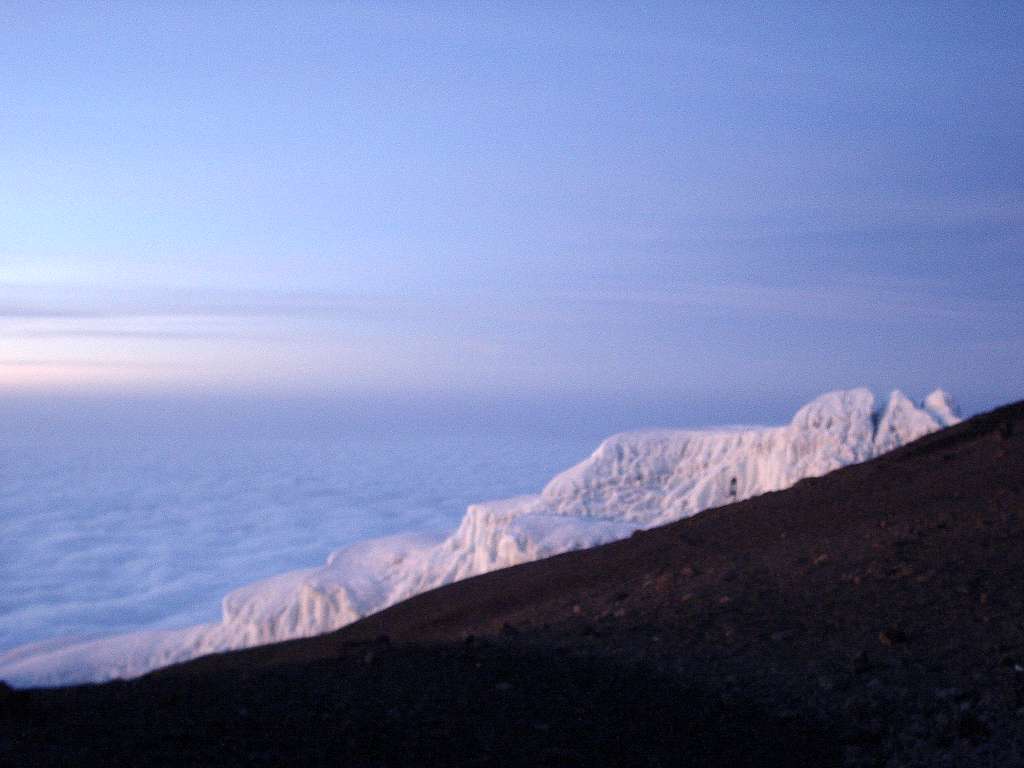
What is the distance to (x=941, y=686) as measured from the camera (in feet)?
17.5

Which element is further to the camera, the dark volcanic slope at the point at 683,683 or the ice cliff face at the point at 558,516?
the ice cliff face at the point at 558,516

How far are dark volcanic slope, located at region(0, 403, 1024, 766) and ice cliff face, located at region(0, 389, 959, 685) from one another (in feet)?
34.4

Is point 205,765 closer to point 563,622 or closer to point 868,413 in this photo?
point 563,622

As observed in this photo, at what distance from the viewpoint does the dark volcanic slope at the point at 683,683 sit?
4.61 m

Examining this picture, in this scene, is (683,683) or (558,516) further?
(558,516)

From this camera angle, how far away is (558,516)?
67.2ft

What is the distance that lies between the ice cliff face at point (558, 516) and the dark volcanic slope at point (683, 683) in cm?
1050

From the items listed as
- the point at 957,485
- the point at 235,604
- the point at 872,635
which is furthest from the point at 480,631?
the point at 235,604

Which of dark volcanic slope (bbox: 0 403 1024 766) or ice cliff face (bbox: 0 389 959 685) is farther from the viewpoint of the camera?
ice cliff face (bbox: 0 389 959 685)

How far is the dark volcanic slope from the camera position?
4613 millimetres

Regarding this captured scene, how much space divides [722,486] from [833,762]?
56.2 feet

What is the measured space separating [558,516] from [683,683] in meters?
14.8

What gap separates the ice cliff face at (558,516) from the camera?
66.2ft

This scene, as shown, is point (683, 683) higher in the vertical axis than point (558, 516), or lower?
higher
